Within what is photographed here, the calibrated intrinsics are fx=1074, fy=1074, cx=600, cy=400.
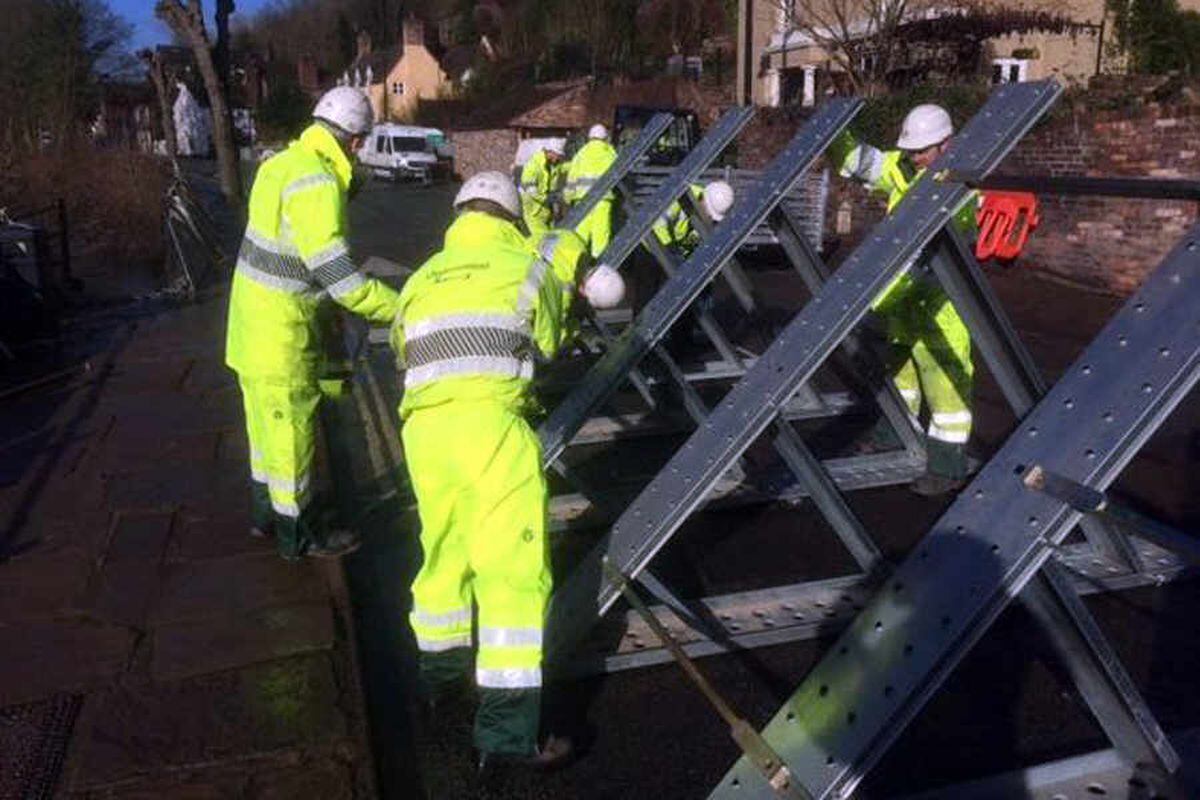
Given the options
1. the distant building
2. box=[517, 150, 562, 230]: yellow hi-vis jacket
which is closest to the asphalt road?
box=[517, 150, 562, 230]: yellow hi-vis jacket

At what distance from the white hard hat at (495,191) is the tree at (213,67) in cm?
1568

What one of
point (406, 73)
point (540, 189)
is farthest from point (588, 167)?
point (406, 73)

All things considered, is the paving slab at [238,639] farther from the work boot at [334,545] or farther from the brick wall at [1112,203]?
the brick wall at [1112,203]

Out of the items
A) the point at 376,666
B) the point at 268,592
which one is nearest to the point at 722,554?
the point at 376,666

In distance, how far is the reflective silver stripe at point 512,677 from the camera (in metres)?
3.09

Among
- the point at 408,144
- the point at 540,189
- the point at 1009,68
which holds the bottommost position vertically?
the point at 408,144

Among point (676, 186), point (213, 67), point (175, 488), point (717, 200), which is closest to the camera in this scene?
point (175, 488)

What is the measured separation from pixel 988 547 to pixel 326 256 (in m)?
2.73

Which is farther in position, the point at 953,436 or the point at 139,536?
the point at 953,436

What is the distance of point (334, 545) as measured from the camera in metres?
4.71

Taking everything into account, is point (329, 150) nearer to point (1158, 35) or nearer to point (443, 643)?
point (443, 643)

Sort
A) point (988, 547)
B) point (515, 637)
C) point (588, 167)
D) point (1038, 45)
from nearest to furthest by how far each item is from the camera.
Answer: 1. point (988, 547)
2. point (515, 637)
3. point (588, 167)
4. point (1038, 45)

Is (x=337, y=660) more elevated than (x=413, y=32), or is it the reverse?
(x=413, y=32)

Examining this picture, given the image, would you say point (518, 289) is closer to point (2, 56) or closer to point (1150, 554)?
point (1150, 554)
